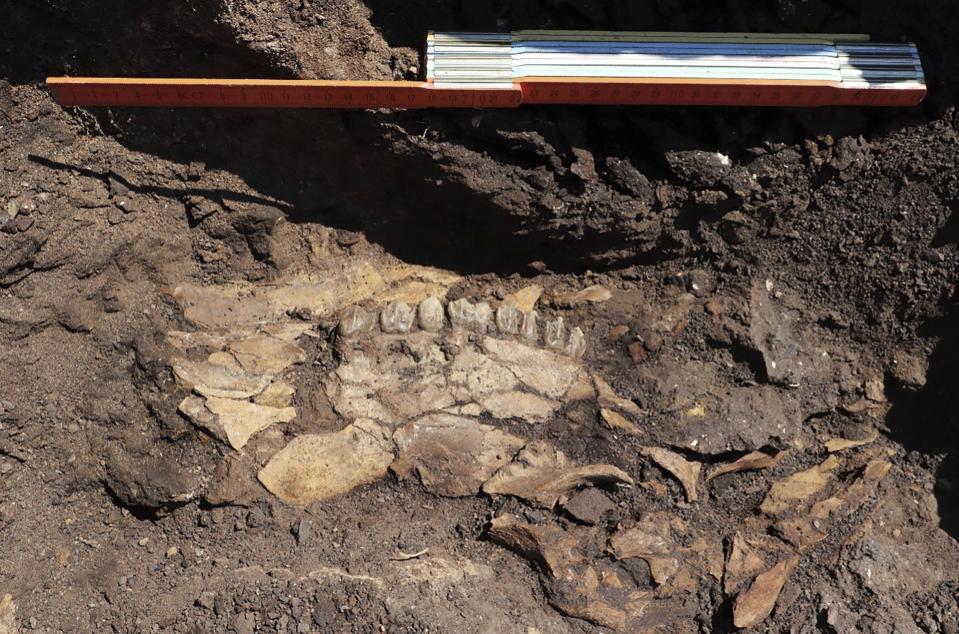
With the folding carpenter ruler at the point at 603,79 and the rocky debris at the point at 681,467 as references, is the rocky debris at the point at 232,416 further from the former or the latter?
the rocky debris at the point at 681,467

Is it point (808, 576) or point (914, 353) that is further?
point (914, 353)

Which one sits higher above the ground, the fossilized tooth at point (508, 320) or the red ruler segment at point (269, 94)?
the red ruler segment at point (269, 94)

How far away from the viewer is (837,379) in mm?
4297

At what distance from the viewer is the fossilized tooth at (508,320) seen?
14.0 ft

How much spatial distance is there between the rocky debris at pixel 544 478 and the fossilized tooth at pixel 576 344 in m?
0.67

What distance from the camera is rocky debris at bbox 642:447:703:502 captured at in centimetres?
389

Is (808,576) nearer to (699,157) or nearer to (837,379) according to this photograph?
(837,379)

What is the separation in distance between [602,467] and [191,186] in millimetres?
2775

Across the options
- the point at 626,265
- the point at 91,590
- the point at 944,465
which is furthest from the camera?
the point at 626,265

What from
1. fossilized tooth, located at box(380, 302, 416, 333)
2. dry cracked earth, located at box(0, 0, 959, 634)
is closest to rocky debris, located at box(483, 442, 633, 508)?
dry cracked earth, located at box(0, 0, 959, 634)

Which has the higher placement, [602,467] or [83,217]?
[83,217]

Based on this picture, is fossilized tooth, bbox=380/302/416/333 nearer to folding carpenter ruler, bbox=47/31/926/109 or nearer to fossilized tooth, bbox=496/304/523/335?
fossilized tooth, bbox=496/304/523/335

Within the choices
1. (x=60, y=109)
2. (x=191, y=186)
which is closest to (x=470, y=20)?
(x=191, y=186)

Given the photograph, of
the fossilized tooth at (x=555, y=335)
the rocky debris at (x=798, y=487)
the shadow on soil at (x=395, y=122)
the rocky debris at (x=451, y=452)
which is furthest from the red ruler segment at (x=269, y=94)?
the rocky debris at (x=798, y=487)
